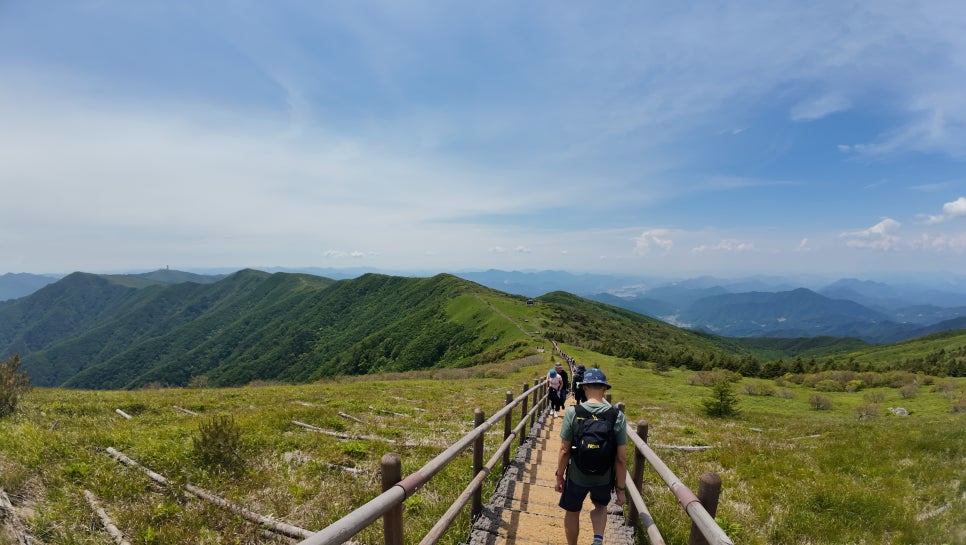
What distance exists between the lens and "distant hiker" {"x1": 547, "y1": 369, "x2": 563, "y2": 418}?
736 inches

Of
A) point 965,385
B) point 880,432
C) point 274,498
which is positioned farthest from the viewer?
point 965,385

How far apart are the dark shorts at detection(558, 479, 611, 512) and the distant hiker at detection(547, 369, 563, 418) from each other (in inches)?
496

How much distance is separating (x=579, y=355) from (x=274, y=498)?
50636mm

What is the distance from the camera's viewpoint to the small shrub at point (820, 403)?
96.7ft

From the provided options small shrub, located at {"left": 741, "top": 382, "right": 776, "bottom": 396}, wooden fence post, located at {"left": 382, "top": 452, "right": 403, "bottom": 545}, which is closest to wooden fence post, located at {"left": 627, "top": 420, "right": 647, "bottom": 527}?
wooden fence post, located at {"left": 382, "top": 452, "right": 403, "bottom": 545}

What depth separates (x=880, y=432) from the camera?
1531cm

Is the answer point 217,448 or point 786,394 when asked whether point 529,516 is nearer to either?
point 217,448

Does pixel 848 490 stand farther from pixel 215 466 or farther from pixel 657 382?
pixel 657 382

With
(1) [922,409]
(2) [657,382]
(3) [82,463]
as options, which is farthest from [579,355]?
(3) [82,463]

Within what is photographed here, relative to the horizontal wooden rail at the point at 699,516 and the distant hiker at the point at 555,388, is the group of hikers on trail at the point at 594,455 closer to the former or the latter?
the horizontal wooden rail at the point at 699,516

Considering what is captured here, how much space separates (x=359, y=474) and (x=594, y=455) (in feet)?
19.7

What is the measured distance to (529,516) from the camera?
291 inches

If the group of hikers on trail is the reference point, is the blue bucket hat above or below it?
above

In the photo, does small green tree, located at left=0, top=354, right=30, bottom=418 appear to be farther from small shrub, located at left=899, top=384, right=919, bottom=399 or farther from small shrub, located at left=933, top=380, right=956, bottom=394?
small shrub, located at left=933, top=380, right=956, bottom=394
